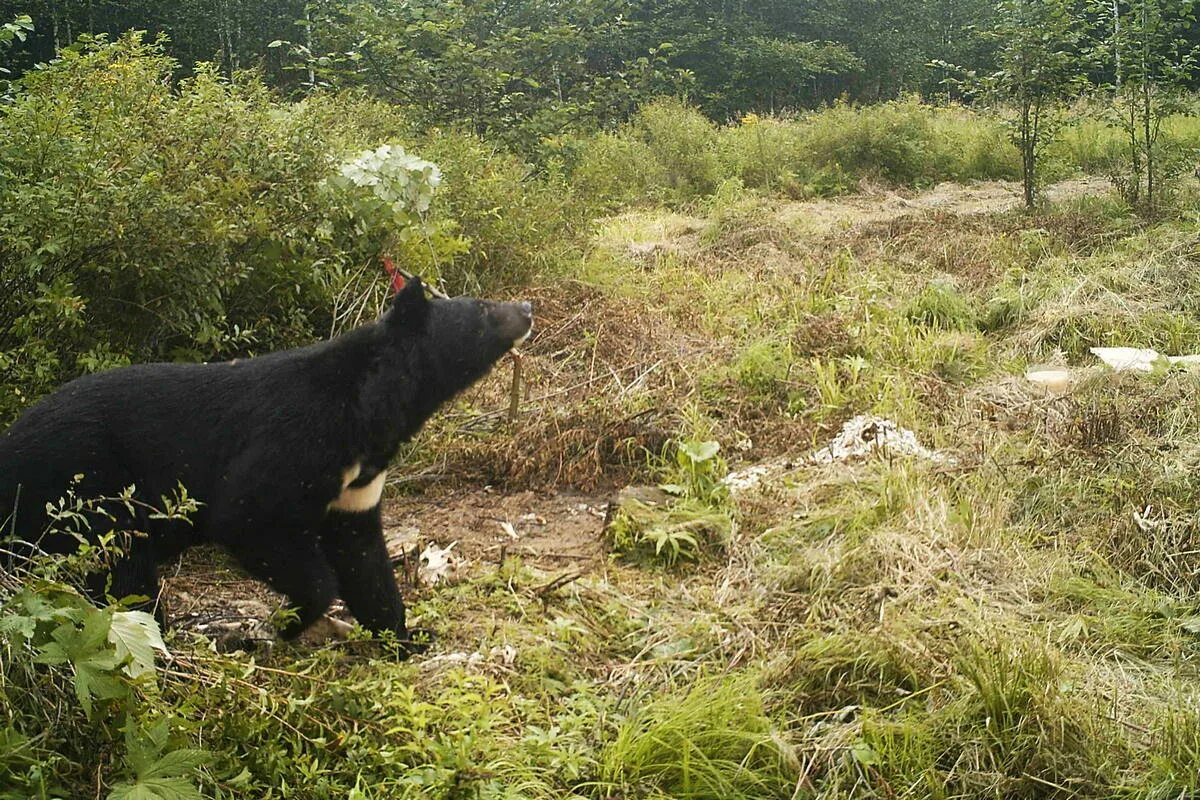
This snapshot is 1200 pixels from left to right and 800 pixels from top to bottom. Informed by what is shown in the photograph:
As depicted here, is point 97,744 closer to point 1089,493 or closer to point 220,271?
point 220,271

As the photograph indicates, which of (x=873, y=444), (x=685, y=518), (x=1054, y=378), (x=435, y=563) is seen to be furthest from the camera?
(x=1054, y=378)

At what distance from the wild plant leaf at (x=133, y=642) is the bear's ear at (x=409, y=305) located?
148 centimetres

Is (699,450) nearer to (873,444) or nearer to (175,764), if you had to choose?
(873,444)

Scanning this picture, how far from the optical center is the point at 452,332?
3.59 metres

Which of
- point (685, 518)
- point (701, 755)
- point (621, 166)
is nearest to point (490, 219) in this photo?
point (685, 518)

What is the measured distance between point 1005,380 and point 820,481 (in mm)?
1814

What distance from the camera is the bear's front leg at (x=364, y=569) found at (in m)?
3.31

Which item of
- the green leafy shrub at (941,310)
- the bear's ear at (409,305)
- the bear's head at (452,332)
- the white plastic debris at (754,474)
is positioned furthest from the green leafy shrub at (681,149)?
Result: the bear's ear at (409,305)

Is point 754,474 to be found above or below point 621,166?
below

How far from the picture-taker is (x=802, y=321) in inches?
269

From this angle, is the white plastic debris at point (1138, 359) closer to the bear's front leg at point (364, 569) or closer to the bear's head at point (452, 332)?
the bear's head at point (452, 332)

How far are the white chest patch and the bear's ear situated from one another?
1.62 feet

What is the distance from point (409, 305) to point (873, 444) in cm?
238

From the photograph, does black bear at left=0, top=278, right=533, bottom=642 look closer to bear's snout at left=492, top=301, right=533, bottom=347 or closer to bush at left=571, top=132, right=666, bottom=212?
bear's snout at left=492, top=301, right=533, bottom=347
